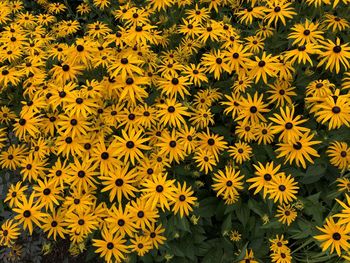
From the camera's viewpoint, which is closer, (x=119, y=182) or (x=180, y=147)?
(x=119, y=182)

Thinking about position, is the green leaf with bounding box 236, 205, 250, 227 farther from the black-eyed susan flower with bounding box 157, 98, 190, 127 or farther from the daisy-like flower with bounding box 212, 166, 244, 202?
the black-eyed susan flower with bounding box 157, 98, 190, 127

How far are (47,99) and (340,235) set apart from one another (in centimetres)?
249

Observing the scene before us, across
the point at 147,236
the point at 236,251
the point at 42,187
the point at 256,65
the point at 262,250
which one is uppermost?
the point at 256,65

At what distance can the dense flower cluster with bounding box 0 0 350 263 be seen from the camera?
2.56m

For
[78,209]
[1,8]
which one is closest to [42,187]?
[78,209]

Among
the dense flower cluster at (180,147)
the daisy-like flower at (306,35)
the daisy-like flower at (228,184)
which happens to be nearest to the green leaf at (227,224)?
the dense flower cluster at (180,147)

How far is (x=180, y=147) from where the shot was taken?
2.71 meters

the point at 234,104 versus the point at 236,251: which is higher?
the point at 234,104

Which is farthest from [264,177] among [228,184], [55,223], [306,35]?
[55,223]

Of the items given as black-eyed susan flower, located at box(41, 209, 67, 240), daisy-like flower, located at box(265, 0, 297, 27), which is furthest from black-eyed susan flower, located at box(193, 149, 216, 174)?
daisy-like flower, located at box(265, 0, 297, 27)

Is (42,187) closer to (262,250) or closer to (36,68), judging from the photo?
(36,68)

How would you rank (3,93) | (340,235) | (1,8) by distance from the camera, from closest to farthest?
(340,235)
(3,93)
(1,8)

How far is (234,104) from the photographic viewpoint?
3.08 metres

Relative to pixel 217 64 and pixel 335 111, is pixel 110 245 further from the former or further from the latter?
pixel 335 111
